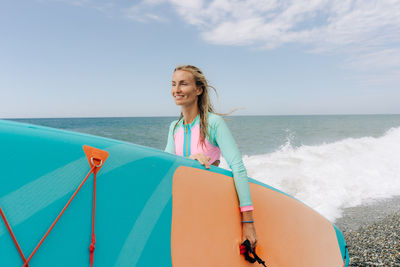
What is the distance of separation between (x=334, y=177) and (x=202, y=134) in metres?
6.52

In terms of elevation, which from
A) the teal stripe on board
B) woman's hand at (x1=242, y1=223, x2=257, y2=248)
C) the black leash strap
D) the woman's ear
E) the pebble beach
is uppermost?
the woman's ear

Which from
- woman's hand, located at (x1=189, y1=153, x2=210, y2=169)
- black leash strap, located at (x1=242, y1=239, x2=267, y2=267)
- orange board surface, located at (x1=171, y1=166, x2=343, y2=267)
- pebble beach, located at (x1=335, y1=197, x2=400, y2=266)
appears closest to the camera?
orange board surface, located at (x1=171, y1=166, x2=343, y2=267)

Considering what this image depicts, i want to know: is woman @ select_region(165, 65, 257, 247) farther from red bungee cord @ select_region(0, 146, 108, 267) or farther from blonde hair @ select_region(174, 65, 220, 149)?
red bungee cord @ select_region(0, 146, 108, 267)

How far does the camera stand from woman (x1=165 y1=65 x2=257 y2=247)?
1.65 meters

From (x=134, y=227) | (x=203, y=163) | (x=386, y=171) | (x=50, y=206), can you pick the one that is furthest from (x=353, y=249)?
(x=386, y=171)

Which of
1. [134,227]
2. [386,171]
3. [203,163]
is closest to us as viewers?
[134,227]

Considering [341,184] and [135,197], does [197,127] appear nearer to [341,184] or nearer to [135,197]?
[135,197]

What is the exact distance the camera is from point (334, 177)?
7102mm

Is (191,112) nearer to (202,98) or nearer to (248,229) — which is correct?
(202,98)

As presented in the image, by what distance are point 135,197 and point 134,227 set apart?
0.14 metres

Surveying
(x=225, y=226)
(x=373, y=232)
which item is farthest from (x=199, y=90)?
(x=373, y=232)

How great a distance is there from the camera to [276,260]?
6.31 ft

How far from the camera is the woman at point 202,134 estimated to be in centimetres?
165

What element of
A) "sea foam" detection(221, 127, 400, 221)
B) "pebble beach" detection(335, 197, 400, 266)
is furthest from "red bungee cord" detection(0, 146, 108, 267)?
"sea foam" detection(221, 127, 400, 221)
